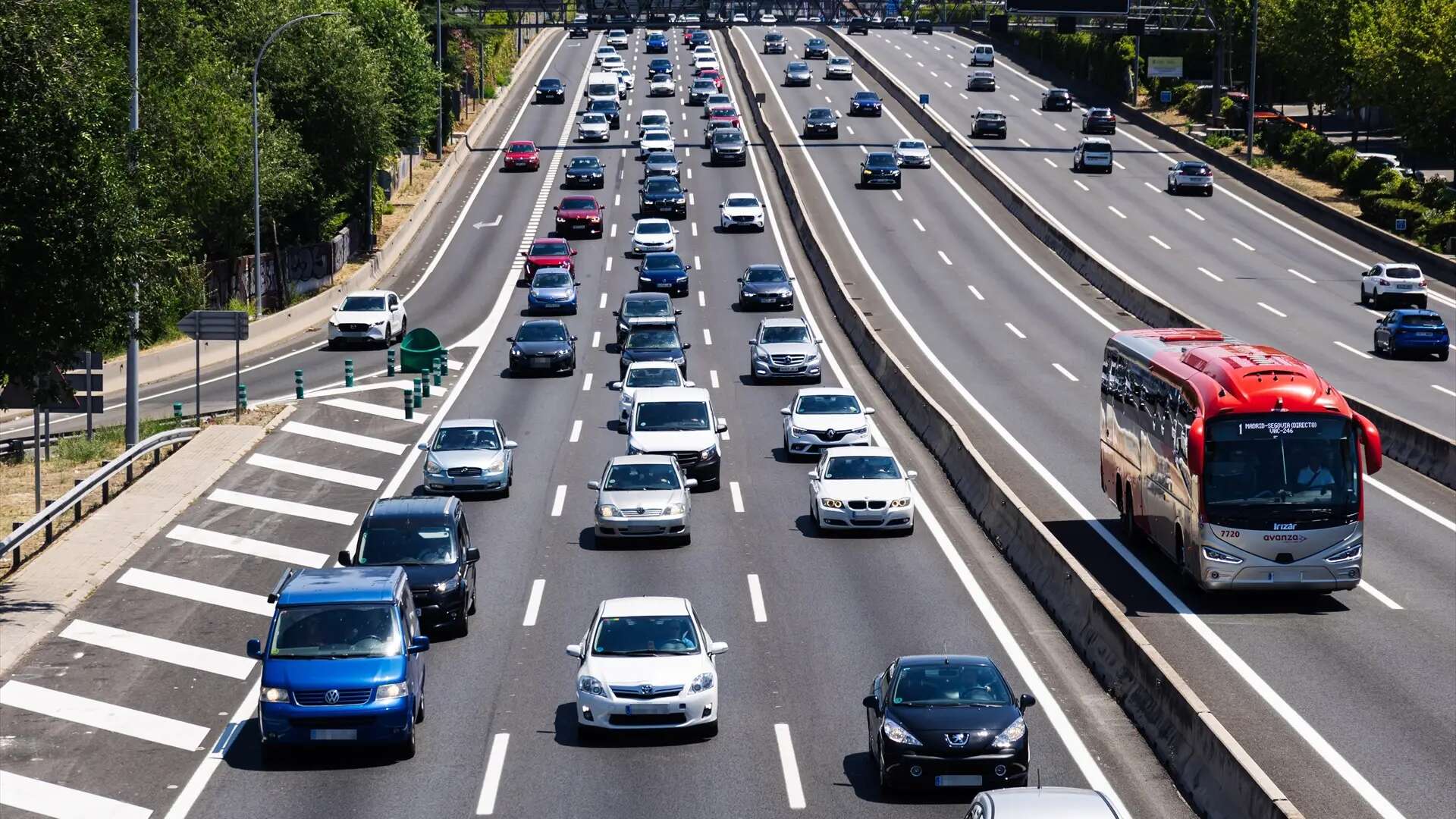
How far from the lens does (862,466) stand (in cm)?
3186

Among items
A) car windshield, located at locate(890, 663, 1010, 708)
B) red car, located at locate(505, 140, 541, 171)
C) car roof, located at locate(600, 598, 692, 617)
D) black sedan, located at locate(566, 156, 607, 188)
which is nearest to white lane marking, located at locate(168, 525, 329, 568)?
car roof, located at locate(600, 598, 692, 617)

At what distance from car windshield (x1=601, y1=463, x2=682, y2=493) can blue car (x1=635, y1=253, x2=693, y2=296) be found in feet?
92.6

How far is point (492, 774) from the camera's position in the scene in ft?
62.3

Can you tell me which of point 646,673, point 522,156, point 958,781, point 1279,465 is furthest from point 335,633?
point 522,156

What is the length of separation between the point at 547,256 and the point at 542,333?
1477cm

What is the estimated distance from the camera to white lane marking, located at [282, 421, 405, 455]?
39.3 metres

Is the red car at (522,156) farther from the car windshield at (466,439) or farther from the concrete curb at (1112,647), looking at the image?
the car windshield at (466,439)

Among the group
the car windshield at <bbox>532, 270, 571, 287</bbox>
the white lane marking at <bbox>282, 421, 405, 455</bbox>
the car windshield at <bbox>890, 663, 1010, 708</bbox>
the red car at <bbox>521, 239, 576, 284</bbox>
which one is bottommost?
the white lane marking at <bbox>282, 421, 405, 455</bbox>

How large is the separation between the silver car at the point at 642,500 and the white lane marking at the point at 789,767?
9.47 m

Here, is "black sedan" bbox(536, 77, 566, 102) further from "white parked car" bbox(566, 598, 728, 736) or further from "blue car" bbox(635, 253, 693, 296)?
"white parked car" bbox(566, 598, 728, 736)

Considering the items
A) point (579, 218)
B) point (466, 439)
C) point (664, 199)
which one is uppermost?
point (664, 199)

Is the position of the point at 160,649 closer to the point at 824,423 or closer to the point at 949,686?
the point at 949,686

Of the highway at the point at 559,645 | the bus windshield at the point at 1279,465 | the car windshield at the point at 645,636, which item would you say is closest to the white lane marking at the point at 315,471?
the highway at the point at 559,645

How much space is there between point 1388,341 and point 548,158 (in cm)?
4980
